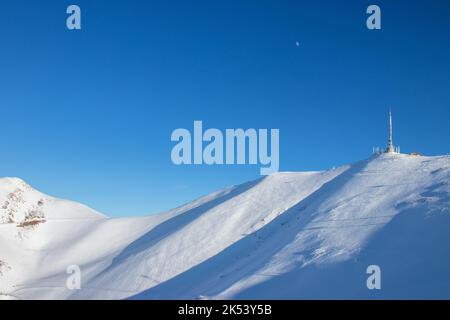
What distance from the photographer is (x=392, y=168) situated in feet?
105

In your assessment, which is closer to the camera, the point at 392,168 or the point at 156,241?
the point at 392,168

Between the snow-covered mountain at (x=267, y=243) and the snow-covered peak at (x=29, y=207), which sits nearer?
the snow-covered mountain at (x=267, y=243)

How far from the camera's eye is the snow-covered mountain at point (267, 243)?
658 inches

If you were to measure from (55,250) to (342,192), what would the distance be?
46645mm

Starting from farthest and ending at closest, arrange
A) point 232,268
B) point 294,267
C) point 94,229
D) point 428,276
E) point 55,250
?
1. point 94,229
2. point 55,250
3. point 232,268
4. point 294,267
5. point 428,276

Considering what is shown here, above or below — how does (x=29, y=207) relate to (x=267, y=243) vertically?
above

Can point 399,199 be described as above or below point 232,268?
above

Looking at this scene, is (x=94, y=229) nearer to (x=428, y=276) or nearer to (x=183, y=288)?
(x=183, y=288)

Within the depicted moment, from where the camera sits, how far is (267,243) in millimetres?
28906

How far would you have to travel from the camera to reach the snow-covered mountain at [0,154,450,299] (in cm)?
1672

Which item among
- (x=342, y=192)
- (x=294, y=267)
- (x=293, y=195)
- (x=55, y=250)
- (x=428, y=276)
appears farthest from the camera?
(x=55, y=250)

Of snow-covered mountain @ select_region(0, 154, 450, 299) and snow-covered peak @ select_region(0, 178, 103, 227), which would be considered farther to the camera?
snow-covered peak @ select_region(0, 178, 103, 227)

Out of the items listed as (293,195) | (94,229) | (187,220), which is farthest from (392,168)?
(94,229)

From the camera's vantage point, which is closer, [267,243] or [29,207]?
[267,243]
